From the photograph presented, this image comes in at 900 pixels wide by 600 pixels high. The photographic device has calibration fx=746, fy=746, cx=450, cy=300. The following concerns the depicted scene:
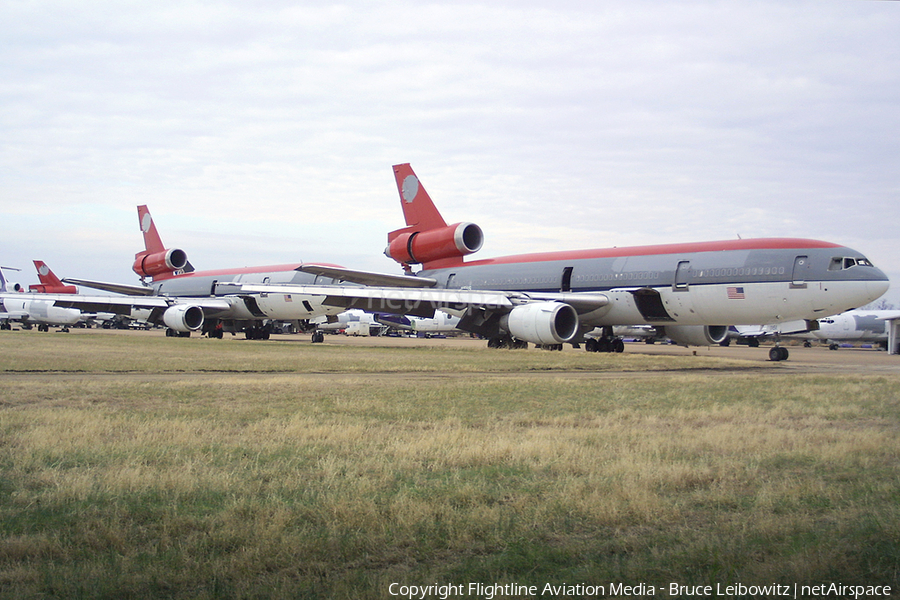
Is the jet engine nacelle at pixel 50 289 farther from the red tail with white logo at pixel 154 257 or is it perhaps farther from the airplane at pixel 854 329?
the airplane at pixel 854 329

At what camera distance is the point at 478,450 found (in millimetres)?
7727

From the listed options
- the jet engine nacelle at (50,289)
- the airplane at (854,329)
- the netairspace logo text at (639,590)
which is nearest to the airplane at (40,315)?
the jet engine nacelle at (50,289)

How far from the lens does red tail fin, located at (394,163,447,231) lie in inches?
1326

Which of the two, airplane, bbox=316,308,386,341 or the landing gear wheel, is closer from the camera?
the landing gear wheel

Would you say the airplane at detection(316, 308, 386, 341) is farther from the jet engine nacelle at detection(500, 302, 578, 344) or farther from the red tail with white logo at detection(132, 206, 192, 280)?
the jet engine nacelle at detection(500, 302, 578, 344)

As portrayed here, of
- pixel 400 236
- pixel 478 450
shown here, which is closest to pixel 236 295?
pixel 400 236

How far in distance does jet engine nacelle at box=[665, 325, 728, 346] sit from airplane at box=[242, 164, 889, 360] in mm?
53

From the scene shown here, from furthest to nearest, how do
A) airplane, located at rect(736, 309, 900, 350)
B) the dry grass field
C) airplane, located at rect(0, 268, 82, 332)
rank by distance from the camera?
1. airplane, located at rect(0, 268, 82, 332)
2. airplane, located at rect(736, 309, 900, 350)
3. the dry grass field

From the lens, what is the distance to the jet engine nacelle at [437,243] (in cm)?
3238

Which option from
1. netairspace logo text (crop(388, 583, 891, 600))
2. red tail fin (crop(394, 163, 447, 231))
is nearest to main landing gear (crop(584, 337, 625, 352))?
red tail fin (crop(394, 163, 447, 231))

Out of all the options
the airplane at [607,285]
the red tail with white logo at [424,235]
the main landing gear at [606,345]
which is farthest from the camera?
the red tail with white logo at [424,235]

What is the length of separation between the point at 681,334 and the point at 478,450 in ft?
79.0

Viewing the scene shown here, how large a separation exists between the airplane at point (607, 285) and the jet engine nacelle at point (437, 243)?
52mm

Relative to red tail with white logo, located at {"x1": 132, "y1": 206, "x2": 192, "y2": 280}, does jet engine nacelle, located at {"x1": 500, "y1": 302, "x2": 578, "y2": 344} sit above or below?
below
